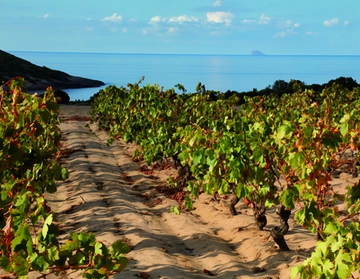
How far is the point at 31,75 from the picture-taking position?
3762 inches

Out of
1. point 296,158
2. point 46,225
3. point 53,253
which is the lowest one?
point 53,253

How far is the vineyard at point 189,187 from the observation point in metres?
4.85

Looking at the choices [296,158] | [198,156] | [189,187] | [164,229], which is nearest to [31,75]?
[164,229]

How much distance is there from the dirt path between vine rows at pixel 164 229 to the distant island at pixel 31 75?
71.4 metres

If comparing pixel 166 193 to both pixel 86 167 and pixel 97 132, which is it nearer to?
pixel 86 167

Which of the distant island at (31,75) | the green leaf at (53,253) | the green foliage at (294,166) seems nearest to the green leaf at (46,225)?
the green leaf at (53,253)

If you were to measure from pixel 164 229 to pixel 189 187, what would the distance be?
2.21 m

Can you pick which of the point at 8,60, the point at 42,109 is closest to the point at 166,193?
the point at 42,109

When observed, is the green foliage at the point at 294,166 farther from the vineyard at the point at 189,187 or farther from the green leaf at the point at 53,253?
the green leaf at the point at 53,253

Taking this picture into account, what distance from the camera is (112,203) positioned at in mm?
14062

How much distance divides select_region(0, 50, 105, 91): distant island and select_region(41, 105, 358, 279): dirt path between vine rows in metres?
71.4

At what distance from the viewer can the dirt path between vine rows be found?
9477 mm

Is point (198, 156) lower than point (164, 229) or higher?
higher

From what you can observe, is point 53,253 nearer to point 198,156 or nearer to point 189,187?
point 198,156
